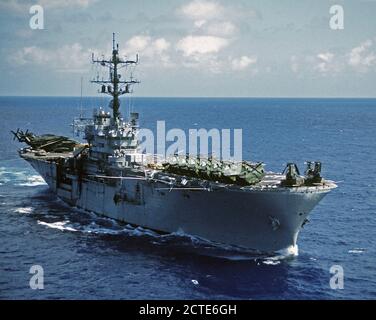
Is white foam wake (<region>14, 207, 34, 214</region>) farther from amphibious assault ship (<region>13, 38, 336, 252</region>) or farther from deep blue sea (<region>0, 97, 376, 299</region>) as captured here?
amphibious assault ship (<region>13, 38, 336, 252</region>)

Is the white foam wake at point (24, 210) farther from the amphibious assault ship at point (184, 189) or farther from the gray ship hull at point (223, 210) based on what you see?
the gray ship hull at point (223, 210)

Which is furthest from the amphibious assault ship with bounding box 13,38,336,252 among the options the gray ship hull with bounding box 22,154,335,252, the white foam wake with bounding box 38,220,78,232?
the white foam wake with bounding box 38,220,78,232

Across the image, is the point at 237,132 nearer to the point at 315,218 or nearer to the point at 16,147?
the point at 16,147

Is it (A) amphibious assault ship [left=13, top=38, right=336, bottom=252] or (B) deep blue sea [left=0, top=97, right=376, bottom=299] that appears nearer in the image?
(B) deep blue sea [left=0, top=97, right=376, bottom=299]

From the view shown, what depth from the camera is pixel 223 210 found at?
33.4m

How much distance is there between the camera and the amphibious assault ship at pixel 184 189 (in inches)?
1266

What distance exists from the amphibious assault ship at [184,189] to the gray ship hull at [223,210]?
63 millimetres

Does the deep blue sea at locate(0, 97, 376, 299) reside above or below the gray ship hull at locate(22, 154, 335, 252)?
below

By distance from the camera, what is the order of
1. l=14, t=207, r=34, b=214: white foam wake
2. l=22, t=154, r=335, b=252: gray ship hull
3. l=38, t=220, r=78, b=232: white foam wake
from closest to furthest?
l=22, t=154, r=335, b=252: gray ship hull → l=38, t=220, r=78, b=232: white foam wake → l=14, t=207, r=34, b=214: white foam wake

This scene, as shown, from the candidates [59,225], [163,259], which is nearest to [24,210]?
[59,225]

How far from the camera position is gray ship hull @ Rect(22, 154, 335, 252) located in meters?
31.8

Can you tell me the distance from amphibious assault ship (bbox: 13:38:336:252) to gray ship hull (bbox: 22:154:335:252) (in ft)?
0.21

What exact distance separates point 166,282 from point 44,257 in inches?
365

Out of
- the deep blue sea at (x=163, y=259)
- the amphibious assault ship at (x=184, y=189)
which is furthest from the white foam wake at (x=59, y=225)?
A: the amphibious assault ship at (x=184, y=189)
